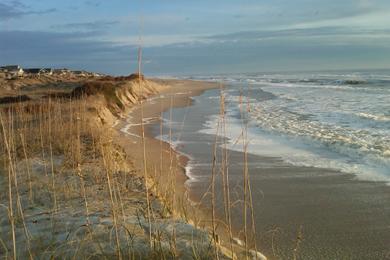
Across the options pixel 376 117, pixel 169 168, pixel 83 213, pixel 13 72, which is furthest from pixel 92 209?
pixel 13 72

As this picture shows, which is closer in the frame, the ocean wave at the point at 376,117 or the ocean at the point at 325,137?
the ocean at the point at 325,137

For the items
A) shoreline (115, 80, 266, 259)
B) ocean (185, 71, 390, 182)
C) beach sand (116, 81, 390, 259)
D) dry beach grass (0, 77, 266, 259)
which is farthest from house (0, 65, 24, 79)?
beach sand (116, 81, 390, 259)

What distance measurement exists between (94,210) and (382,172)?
5.00 metres

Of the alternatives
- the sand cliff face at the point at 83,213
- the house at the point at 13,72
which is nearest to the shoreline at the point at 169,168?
the sand cliff face at the point at 83,213

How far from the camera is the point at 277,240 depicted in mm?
5188

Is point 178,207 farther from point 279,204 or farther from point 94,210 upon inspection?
point 279,204

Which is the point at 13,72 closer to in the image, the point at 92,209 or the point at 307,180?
the point at 307,180

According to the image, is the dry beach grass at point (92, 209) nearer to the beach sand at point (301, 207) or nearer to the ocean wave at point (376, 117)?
the beach sand at point (301, 207)

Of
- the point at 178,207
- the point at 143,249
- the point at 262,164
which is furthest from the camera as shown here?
the point at 262,164

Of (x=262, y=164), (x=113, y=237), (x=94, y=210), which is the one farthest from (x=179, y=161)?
(x=113, y=237)

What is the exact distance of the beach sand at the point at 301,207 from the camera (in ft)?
16.3

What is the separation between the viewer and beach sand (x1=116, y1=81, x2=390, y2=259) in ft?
16.3

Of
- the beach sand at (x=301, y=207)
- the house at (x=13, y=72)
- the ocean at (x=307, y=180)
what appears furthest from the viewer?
the house at (x=13, y=72)

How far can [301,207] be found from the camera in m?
6.35
